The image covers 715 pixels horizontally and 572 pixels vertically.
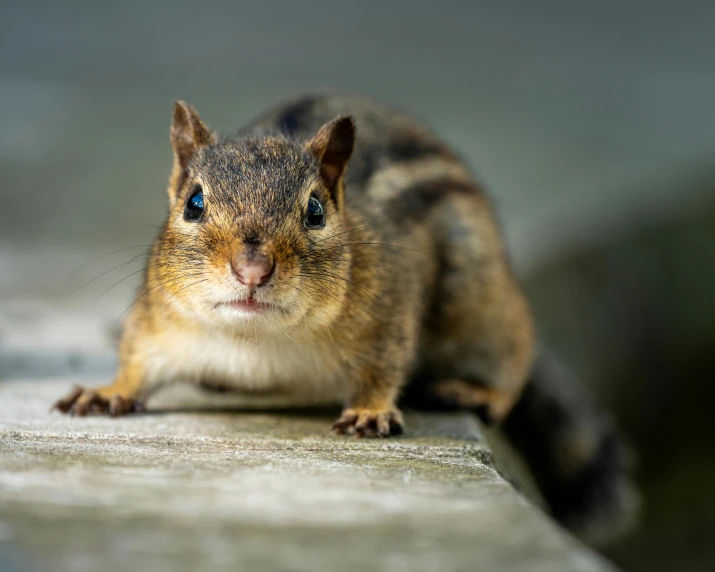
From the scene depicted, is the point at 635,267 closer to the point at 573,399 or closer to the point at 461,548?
the point at 573,399

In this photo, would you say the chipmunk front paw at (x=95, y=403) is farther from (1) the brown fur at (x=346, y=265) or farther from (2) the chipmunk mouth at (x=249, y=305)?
(2) the chipmunk mouth at (x=249, y=305)

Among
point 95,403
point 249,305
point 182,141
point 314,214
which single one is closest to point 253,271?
point 249,305

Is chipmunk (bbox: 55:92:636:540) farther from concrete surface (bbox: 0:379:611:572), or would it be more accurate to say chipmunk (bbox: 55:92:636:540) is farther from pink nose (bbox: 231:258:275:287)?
concrete surface (bbox: 0:379:611:572)

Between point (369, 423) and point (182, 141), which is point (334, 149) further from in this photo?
point (369, 423)

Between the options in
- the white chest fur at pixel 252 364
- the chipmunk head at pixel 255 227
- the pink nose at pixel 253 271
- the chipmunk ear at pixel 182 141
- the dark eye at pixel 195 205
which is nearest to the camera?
the pink nose at pixel 253 271

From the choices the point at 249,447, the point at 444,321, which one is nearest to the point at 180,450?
the point at 249,447

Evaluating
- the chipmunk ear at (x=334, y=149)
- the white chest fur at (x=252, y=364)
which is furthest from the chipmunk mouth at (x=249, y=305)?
the chipmunk ear at (x=334, y=149)
